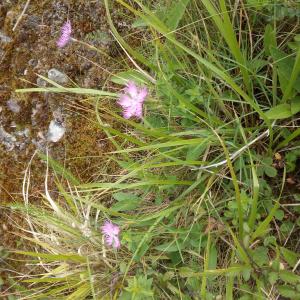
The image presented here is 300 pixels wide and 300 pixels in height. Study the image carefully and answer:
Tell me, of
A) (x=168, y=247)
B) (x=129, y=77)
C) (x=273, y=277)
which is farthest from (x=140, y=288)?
(x=129, y=77)

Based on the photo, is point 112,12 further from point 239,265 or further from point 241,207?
point 239,265

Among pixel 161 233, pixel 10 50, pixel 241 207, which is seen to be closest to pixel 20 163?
pixel 10 50

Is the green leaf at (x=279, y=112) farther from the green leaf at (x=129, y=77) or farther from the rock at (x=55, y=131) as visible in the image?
the rock at (x=55, y=131)

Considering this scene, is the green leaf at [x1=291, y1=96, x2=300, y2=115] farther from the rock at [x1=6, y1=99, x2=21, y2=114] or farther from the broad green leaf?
the rock at [x1=6, y1=99, x2=21, y2=114]

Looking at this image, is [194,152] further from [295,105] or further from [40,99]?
[40,99]

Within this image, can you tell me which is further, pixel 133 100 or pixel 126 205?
pixel 126 205

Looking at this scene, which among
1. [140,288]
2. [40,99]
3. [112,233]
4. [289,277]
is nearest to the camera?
[289,277]

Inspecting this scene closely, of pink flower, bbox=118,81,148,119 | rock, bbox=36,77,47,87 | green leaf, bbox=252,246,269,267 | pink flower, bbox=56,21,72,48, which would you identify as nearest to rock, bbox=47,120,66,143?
rock, bbox=36,77,47,87
